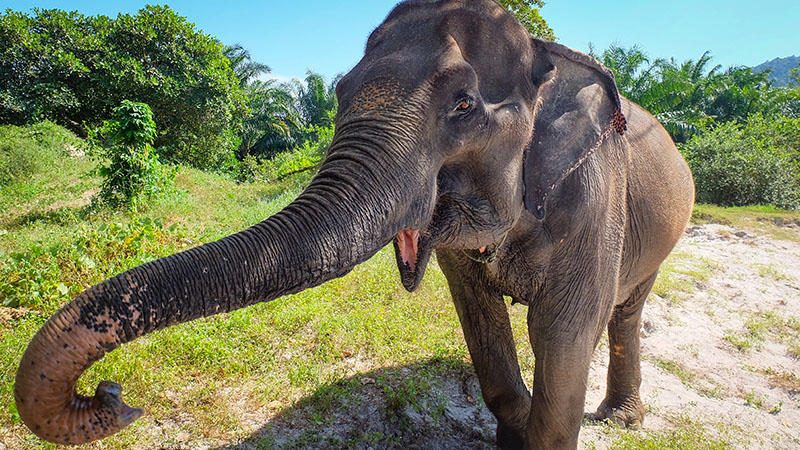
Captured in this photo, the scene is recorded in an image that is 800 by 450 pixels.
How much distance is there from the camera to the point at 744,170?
51.8ft

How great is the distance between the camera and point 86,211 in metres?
9.19

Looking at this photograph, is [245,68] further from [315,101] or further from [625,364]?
[625,364]

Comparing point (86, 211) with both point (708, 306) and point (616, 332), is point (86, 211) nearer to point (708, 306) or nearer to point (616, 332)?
point (616, 332)

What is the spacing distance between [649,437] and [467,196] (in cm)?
297

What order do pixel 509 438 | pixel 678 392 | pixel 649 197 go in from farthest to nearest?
1. pixel 678 392
2. pixel 509 438
3. pixel 649 197

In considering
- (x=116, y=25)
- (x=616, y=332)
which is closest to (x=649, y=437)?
(x=616, y=332)

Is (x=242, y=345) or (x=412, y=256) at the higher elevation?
(x=412, y=256)

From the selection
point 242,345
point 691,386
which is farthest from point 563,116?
point 691,386

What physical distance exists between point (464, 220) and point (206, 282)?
104 centimetres

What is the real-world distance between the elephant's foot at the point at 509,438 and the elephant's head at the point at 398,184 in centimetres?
183

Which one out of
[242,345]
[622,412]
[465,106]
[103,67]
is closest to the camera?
[465,106]

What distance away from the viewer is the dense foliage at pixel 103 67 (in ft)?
55.1

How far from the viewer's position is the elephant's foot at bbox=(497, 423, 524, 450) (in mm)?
3424

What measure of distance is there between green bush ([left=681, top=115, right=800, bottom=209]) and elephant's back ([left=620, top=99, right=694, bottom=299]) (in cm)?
1452
